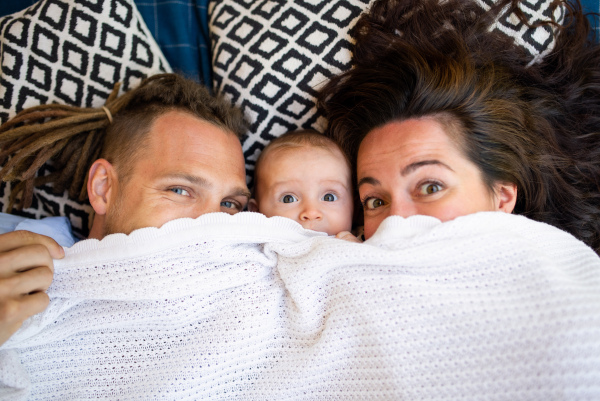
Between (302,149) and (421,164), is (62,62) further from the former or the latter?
(421,164)

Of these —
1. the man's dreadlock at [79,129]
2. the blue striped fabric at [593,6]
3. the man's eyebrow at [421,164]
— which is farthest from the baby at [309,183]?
the blue striped fabric at [593,6]

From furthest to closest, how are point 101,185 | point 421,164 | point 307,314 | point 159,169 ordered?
point 101,185
point 159,169
point 421,164
point 307,314

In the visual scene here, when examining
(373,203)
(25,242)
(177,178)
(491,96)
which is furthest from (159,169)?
(491,96)

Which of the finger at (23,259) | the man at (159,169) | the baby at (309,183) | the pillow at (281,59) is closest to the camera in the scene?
the finger at (23,259)

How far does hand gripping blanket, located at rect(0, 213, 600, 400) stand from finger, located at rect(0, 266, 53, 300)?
0.09 metres

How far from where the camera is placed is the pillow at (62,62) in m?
1.83

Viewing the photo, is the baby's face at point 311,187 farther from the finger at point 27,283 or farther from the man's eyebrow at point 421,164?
the finger at point 27,283

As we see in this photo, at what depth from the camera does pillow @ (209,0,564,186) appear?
181 cm

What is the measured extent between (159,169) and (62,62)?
2.77ft

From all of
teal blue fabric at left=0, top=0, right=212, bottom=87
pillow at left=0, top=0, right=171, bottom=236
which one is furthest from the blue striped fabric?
pillow at left=0, top=0, right=171, bottom=236

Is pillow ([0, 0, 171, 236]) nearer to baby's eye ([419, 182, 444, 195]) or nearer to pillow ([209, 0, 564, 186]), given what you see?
pillow ([209, 0, 564, 186])

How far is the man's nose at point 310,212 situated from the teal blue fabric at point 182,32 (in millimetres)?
922

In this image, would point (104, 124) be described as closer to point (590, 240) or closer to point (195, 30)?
point (195, 30)

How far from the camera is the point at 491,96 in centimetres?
151
